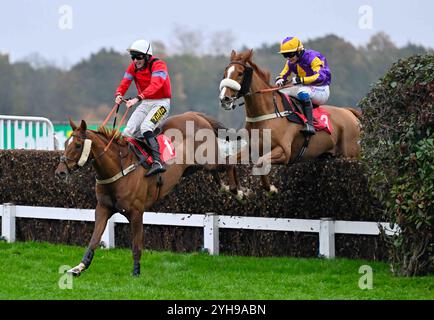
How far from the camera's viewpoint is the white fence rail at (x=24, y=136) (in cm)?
1370

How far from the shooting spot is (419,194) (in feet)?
26.9

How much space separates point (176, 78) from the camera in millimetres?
31391

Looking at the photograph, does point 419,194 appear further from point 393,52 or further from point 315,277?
point 393,52

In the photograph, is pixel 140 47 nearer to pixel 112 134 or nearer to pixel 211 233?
pixel 112 134

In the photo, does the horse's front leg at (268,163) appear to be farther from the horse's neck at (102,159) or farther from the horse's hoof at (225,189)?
the horse's neck at (102,159)

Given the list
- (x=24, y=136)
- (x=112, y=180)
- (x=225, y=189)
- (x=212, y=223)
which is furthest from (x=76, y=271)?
(x=24, y=136)

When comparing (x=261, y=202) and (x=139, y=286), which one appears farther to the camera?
(x=261, y=202)

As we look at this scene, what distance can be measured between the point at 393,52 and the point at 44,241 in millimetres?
18018

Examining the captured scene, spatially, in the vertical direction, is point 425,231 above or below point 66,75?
below

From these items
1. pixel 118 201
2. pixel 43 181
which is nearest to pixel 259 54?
pixel 43 181

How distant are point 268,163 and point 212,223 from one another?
1288 mm

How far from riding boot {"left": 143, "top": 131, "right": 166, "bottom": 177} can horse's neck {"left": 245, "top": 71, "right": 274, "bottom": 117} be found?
1.19 m

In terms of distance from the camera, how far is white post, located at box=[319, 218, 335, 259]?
1005 centimetres

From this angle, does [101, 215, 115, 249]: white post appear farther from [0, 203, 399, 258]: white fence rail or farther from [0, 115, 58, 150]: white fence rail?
[0, 115, 58, 150]: white fence rail
